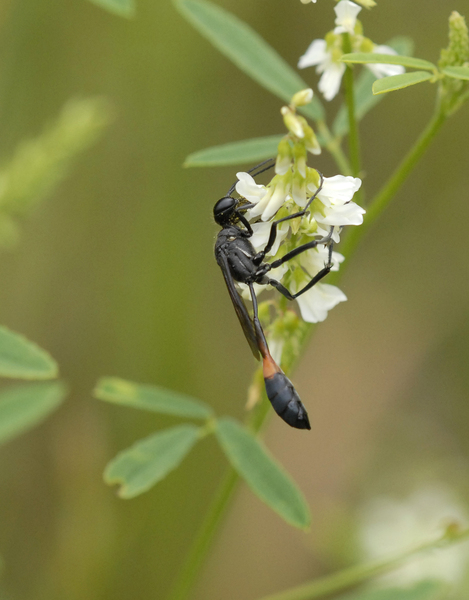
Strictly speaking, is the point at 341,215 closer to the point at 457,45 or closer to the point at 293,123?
the point at 293,123

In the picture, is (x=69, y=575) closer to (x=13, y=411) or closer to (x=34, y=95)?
(x=13, y=411)

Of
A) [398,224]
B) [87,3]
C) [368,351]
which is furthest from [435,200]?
[87,3]

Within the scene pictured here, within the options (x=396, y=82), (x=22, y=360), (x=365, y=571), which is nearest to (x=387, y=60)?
(x=396, y=82)

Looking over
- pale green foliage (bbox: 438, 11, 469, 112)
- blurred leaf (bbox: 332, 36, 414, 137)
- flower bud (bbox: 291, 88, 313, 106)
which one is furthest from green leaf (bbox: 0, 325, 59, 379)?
blurred leaf (bbox: 332, 36, 414, 137)

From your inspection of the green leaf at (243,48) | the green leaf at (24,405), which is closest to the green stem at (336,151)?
the green leaf at (243,48)

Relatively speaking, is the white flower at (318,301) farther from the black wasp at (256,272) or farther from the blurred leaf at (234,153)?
the blurred leaf at (234,153)

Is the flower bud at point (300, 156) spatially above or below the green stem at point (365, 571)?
above

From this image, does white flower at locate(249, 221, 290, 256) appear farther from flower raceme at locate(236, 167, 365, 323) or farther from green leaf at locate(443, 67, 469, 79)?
green leaf at locate(443, 67, 469, 79)
